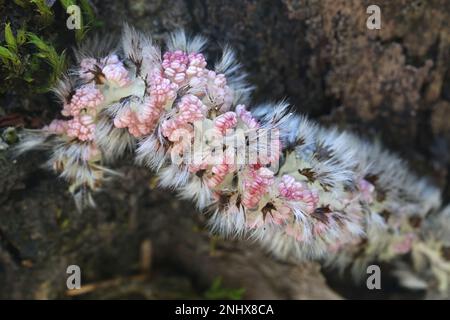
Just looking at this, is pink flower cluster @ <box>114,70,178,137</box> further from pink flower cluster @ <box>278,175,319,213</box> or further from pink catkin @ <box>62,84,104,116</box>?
pink flower cluster @ <box>278,175,319,213</box>

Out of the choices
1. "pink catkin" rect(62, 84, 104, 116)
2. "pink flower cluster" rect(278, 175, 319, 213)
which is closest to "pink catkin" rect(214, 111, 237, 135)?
"pink flower cluster" rect(278, 175, 319, 213)

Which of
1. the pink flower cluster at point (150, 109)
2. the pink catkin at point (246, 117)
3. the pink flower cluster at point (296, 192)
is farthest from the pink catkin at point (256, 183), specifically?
the pink flower cluster at point (150, 109)

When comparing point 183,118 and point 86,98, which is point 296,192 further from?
point 86,98

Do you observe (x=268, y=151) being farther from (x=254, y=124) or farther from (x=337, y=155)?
(x=337, y=155)

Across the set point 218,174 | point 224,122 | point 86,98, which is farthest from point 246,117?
point 86,98

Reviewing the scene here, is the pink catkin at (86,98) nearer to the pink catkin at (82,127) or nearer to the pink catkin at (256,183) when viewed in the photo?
the pink catkin at (82,127)
